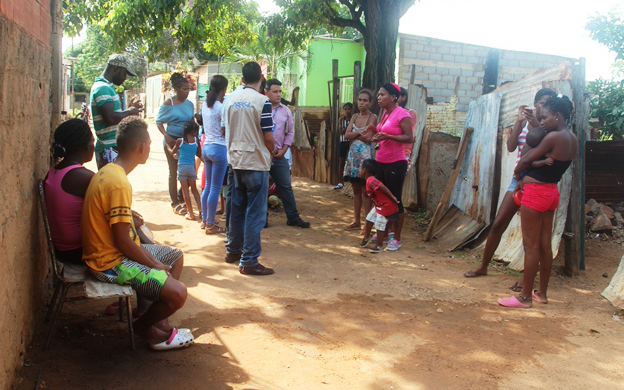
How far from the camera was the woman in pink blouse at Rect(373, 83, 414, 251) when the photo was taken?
19.9 ft

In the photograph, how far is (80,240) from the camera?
3.28 m

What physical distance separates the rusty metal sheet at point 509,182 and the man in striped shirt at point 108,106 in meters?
4.09

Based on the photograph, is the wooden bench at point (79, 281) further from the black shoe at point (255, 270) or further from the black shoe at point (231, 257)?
the black shoe at point (231, 257)

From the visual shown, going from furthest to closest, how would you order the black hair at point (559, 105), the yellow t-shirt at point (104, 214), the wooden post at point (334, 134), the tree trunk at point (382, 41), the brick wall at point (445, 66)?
the brick wall at point (445, 66) → the wooden post at point (334, 134) → the tree trunk at point (382, 41) → the black hair at point (559, 105) → the yellow t-shirt at point (104, 214)

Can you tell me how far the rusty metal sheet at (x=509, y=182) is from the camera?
5.36 meters

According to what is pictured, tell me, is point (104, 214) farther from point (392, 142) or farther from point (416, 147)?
point (416, 147)

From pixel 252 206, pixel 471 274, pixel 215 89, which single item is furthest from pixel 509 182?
pixel 215 89

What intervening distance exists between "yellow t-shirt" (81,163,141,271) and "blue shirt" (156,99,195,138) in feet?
13.4

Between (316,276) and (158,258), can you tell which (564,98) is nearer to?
(316,276)

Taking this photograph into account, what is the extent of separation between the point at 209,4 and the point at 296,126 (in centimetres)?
380

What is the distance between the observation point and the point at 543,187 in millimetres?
4488

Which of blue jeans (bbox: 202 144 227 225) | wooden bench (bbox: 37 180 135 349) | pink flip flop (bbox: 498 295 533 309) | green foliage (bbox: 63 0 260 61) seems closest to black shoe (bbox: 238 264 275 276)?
blue jeans (bbox: 202 144 227 225)

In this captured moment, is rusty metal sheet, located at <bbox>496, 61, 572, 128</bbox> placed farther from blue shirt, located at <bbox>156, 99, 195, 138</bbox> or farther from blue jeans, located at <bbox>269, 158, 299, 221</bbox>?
blue shirt, located at <bbox>156, 99, 195, 138</bbox>

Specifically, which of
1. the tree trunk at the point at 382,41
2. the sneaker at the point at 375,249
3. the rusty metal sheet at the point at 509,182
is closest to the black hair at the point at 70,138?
the sneaker at the point at 375,249
